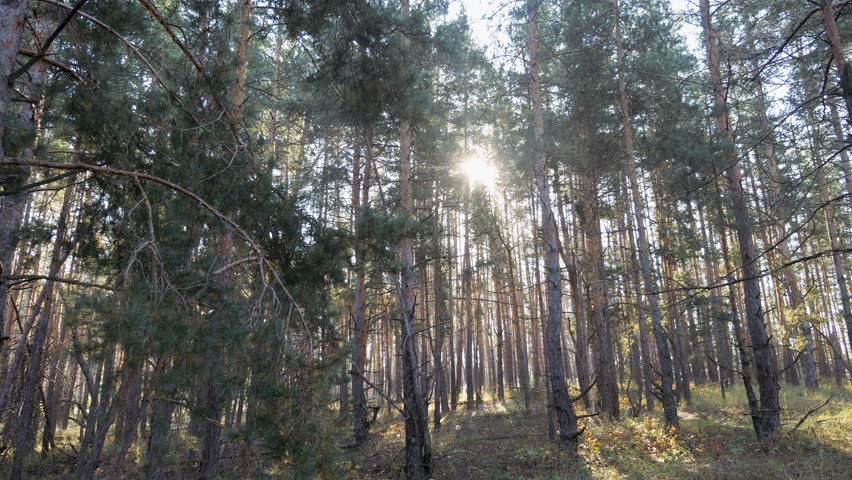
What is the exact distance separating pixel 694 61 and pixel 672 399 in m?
9.06

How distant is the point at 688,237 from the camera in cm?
1612

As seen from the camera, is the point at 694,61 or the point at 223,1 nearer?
the point at 223,1

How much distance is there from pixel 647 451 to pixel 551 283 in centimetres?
391

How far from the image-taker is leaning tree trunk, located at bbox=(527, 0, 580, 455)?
353 inches

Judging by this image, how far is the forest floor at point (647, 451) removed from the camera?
747cm

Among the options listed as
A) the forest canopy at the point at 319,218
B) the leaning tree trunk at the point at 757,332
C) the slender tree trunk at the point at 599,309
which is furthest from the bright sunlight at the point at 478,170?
the leaning tree trunk at the point at 757,332

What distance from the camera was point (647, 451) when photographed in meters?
9.30

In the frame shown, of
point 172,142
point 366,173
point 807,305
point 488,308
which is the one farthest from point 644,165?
point 488,308

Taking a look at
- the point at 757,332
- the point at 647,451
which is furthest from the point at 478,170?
the point at 647,451

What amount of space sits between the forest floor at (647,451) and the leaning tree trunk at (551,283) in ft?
2.02

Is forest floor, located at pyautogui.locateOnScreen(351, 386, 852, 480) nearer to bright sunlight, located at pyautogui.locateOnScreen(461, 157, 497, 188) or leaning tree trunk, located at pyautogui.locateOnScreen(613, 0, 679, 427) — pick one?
leaning tree trunk, located at pyautogui.locateOnScreen(613, 0, 679, 427)

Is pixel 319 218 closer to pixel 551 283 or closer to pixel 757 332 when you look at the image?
pixel 551 283

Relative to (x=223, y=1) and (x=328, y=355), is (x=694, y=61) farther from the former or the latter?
(x=328, y=355)

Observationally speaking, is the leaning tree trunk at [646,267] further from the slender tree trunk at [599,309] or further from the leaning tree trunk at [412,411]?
the leaning tree trunk at [412,411]
